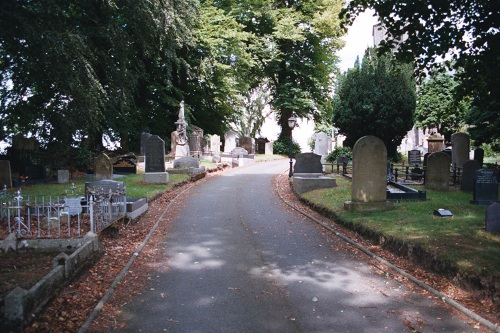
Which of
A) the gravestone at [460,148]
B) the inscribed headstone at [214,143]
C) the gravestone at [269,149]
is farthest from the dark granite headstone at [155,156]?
Answer: the gravestone at [269,149]

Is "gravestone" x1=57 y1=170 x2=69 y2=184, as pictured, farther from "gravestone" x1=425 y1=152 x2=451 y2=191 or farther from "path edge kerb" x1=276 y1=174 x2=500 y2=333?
"gravestone" x1=425 y1=152 x2=451 y2=191

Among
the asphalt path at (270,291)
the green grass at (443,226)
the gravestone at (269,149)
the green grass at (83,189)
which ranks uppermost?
the gravestone at (269,149)

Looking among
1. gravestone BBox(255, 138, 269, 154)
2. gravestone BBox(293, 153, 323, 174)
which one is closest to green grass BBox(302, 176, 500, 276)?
gravestone BBox(293, 153, 323, 174)

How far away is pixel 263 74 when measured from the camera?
44844mm

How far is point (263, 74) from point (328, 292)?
4004 cm

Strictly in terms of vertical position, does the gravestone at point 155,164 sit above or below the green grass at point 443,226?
above

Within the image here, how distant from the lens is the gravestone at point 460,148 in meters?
24.2

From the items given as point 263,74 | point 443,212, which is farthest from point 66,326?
point 263,74

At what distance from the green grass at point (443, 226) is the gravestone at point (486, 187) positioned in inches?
19.1

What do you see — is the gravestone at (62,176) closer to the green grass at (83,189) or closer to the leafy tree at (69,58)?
the green grass at (83,189)

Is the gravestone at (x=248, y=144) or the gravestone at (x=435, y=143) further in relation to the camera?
the gravestone at (x=248, y=144)

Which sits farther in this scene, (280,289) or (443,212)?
(443,212)

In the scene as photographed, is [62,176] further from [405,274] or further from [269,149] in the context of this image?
[269,149]

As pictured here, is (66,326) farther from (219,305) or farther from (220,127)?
(220,127)
